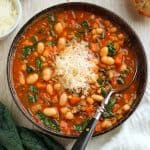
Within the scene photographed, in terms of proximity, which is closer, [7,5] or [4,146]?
[4,146]

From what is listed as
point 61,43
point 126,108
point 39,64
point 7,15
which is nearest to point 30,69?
point 39,64

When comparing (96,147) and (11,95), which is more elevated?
(11,95)

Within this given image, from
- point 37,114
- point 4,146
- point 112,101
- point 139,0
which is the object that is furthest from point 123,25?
point 4,146

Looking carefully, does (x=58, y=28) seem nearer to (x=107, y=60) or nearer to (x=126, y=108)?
(x=107, y=60)

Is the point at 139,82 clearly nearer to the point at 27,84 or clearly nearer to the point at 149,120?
the point at 149,120

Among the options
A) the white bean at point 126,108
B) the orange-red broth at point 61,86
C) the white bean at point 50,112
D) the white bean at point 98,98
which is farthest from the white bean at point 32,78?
the white bean at point 126,108

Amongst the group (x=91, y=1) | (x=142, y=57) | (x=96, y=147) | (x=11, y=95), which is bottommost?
(x=96, y=147)
